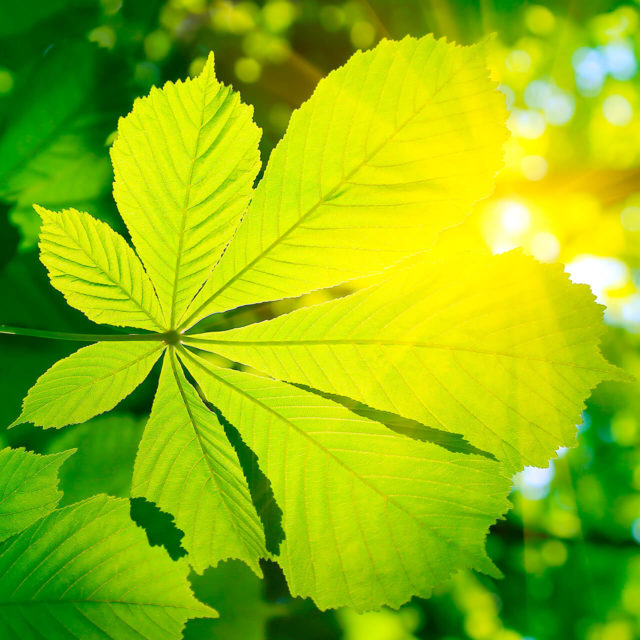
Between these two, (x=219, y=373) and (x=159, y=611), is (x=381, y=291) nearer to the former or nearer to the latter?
(x=219, y=373)

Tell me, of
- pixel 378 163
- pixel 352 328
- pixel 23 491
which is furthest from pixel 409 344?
pixel 23 491

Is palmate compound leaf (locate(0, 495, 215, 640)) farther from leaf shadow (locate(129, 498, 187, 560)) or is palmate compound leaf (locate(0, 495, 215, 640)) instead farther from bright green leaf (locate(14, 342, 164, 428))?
bright green leaf (locate(14, 342, 164, 428))

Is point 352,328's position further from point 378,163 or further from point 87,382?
point 87,382

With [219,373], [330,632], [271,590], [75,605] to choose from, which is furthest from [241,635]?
[219,373]

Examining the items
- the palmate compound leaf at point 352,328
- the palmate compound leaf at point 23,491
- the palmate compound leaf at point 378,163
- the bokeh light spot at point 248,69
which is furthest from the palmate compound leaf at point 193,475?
the bokeh light spot at point 248,69

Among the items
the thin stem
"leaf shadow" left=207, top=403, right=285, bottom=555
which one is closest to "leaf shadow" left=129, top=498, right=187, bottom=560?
"leaf shadow" left=207, top=403, right=285, bottom=555

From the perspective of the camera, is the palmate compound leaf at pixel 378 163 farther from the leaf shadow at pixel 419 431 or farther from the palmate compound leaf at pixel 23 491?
the palmate compound leaf at pixel 23 491
